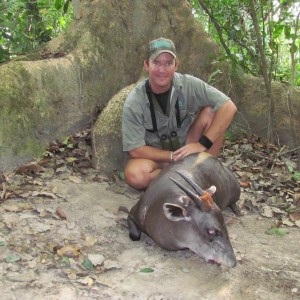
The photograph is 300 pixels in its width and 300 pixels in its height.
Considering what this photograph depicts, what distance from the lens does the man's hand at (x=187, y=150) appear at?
4.86m

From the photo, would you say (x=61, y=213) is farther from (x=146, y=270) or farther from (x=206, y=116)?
(x=206, y=116)

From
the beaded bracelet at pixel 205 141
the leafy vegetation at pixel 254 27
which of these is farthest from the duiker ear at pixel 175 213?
the leafy vegetation at pixel 254 27

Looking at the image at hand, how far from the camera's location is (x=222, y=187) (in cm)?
473

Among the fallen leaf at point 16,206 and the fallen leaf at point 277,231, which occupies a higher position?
the fallen leaf at point 16,206

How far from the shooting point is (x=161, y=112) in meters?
4.98

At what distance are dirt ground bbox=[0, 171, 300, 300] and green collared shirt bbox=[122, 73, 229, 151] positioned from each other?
0.80 m

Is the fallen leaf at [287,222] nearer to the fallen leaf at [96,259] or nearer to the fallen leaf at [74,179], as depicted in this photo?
the fallen leaf at [96,259]

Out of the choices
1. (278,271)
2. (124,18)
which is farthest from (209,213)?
(124,18)

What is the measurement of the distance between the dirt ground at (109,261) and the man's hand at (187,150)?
2.66 ft

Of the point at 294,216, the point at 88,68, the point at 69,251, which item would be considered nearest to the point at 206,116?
the point at 294,216

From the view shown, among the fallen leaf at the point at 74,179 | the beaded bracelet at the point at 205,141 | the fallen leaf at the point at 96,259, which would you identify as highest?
the beaded bracelet at the point at 205,141

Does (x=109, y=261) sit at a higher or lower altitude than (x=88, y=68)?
lower

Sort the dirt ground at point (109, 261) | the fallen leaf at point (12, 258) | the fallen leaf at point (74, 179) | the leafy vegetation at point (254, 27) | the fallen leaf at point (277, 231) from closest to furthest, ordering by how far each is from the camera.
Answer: the dirt ground at point (109, 261) → the fallen leaf at point (12, 258) → the fallen leaf at point (277, 231) → the fallen leaf at point (74, 179) → the leafy vegetation at point (254, 27)

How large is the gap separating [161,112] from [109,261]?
1873 millimetres
